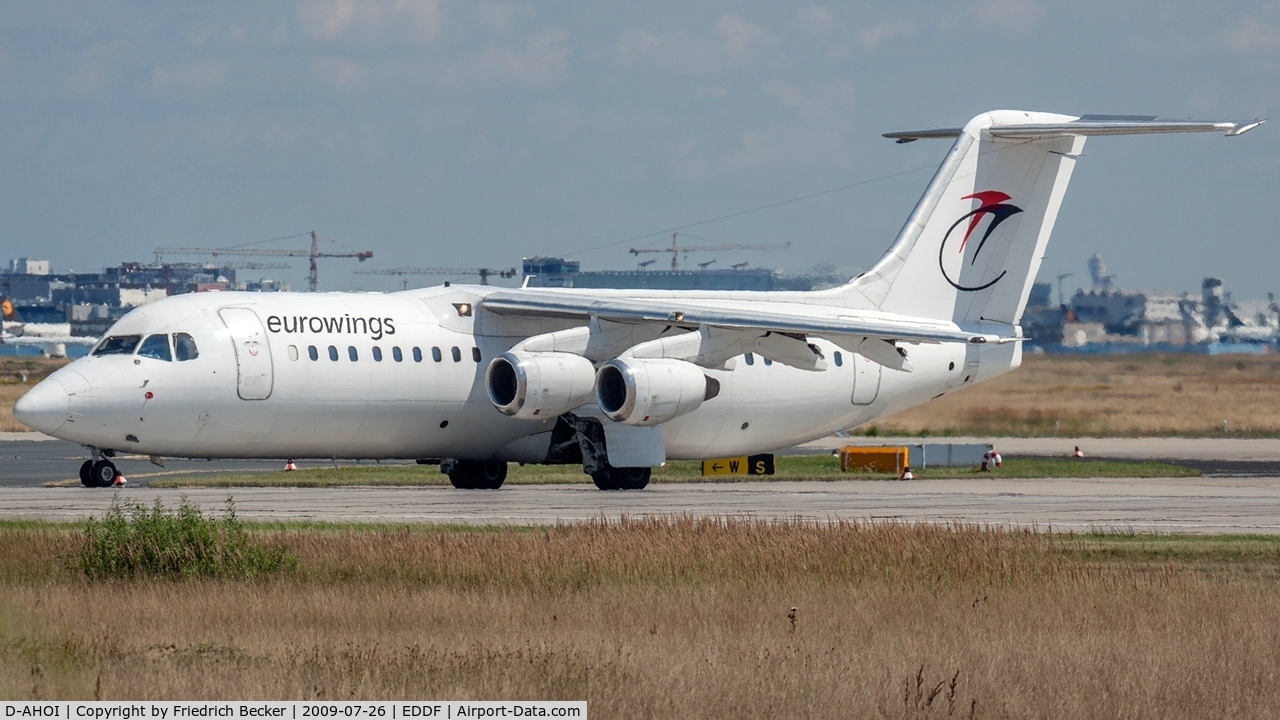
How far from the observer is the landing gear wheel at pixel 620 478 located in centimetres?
2788

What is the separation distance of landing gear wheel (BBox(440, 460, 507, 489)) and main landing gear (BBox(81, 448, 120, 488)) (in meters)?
5.39

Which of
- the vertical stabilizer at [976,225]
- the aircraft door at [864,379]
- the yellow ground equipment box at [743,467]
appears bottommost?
the yellow ground equipment box at [743,467]

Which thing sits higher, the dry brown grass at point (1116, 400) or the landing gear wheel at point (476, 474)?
the dry brown grass at point (1116, 400)

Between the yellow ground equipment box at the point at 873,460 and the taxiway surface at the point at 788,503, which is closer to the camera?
the taxiway surface at the point at 788,503

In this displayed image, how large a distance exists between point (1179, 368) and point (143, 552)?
53411 mm

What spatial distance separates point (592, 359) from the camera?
1093 inches

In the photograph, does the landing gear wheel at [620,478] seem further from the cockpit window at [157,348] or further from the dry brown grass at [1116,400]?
the dry brown grass at [1116,400]

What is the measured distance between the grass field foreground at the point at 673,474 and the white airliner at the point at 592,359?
8.47ft

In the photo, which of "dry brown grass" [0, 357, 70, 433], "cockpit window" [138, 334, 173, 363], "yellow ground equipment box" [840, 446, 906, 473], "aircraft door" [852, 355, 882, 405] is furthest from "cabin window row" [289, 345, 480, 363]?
"yellow ground equipment box" [840, 446, 906, 473]
